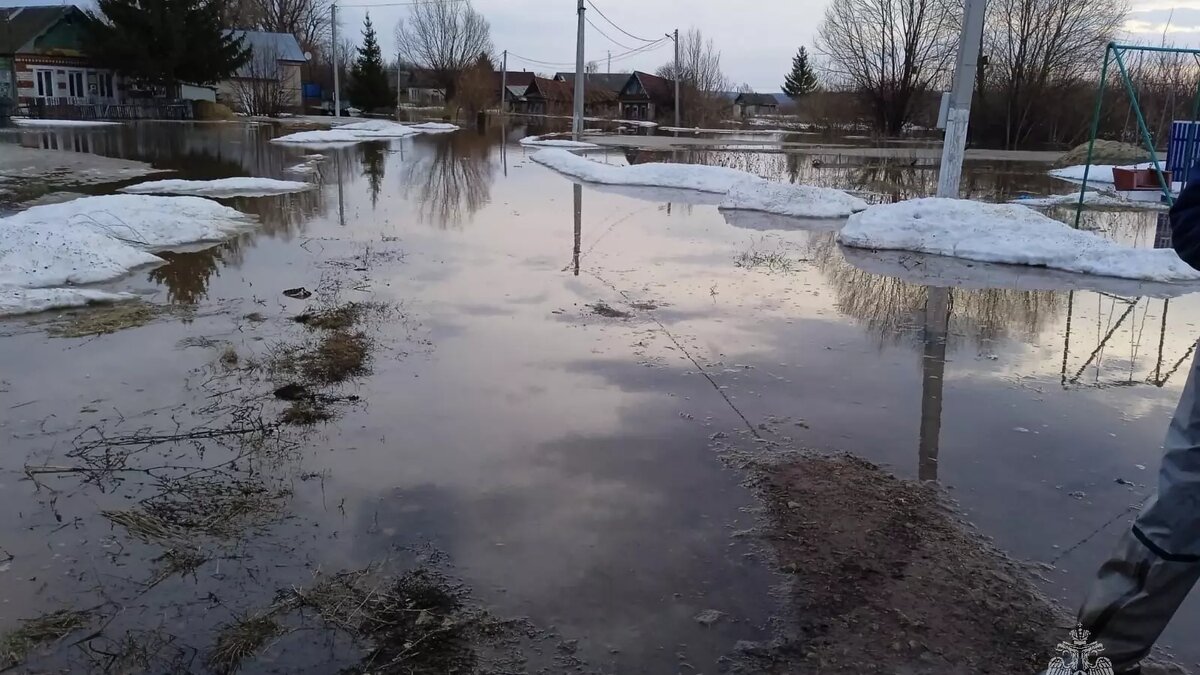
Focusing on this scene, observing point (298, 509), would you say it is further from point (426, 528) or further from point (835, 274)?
point (835, 274)

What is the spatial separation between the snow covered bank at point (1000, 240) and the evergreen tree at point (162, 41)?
158 feet

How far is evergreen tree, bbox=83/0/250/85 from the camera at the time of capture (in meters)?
48.2

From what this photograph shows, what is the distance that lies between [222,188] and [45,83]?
4385 cm

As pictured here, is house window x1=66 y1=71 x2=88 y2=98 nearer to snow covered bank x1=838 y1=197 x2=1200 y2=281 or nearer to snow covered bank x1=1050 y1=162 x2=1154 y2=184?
snow covered bank x1=1050 y1=162 x2=1154 y2=184

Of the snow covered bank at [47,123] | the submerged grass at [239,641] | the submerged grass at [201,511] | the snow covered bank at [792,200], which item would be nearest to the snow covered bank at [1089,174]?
the snow covered bank at [792,200]

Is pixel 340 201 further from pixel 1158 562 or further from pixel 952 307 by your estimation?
pixel 1158 562

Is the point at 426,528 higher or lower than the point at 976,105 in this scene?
lower

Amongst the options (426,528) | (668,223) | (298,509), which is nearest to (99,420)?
(298,509)

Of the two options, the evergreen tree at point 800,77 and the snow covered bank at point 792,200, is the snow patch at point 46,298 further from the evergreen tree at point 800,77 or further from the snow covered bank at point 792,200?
the evergreen tree at point 800,77

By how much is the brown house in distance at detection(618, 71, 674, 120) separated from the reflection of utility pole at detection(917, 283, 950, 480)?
256ft

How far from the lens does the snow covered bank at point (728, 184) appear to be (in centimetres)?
1552

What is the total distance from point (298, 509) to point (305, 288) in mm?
4975

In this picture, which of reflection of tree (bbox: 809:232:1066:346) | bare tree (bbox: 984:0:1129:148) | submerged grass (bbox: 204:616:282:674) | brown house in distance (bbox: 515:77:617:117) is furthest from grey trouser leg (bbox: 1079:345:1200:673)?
brown house in distance (bbox: 515:77:617:117)

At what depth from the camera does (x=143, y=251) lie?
10391 mm
